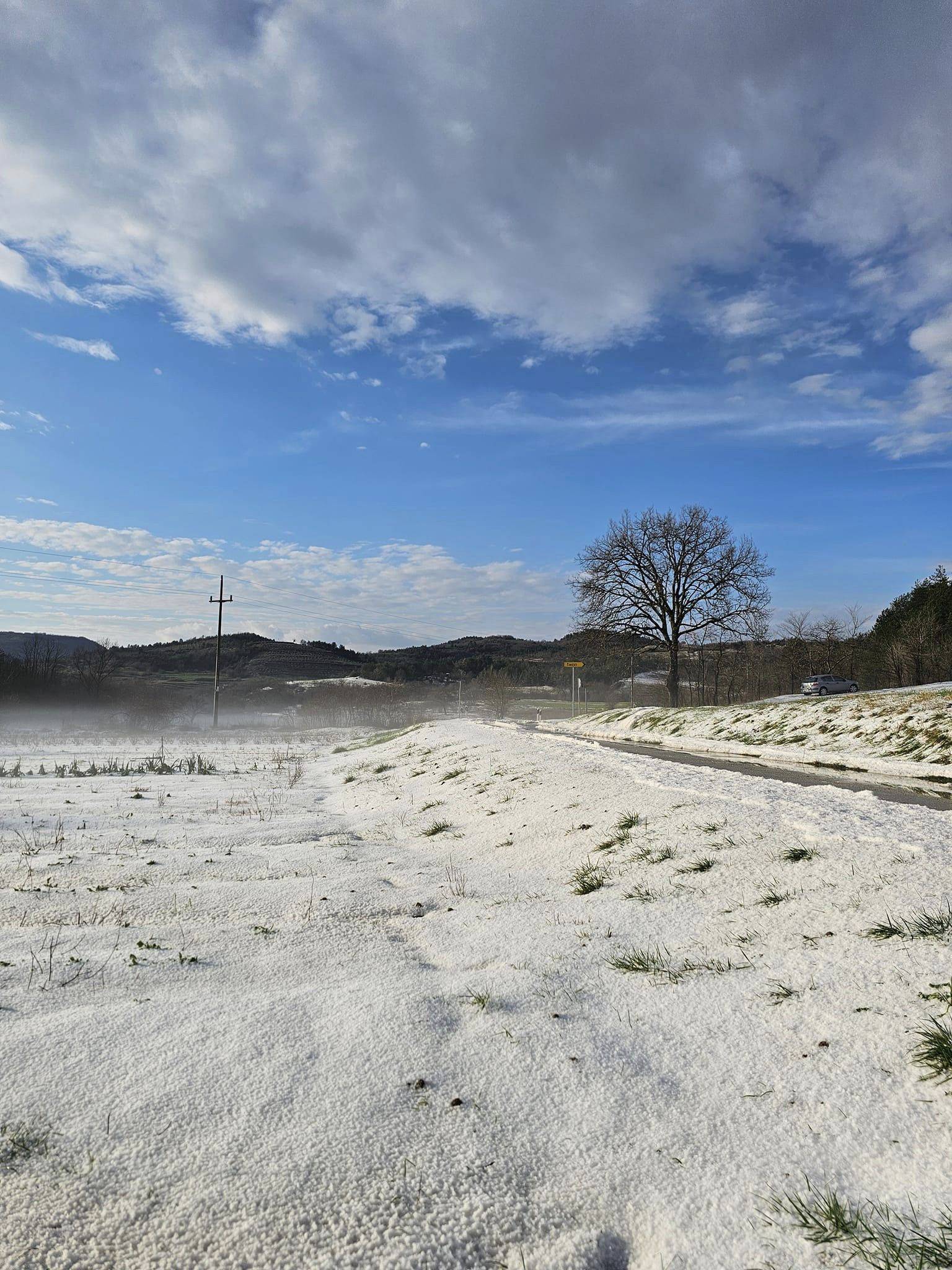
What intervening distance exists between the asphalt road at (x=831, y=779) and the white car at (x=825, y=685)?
2314cm

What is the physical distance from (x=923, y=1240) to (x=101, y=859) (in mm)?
8693

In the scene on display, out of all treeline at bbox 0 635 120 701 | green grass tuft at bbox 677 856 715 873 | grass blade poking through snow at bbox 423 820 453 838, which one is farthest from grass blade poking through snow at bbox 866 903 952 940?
treeline at bbox 0 635 120 701

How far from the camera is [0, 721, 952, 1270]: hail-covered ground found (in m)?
2.40

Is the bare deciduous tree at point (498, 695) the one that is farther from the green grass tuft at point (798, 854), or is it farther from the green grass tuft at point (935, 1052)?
the green grass tuft at point (935, 1052)

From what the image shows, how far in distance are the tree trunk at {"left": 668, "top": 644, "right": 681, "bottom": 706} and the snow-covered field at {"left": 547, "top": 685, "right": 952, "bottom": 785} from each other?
11.2 m

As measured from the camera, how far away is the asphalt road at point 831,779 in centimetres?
881

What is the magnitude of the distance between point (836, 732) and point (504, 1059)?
15.0m

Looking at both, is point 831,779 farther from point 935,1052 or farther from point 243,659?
point 243,659

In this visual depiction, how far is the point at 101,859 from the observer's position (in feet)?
27.8

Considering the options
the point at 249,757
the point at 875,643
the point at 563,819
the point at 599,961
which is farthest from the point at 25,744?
the point at 875,643

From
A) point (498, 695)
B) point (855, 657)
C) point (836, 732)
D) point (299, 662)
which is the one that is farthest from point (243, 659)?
point (836, 732)

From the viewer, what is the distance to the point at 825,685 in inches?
1464

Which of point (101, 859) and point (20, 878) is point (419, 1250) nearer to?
point (20, 878)

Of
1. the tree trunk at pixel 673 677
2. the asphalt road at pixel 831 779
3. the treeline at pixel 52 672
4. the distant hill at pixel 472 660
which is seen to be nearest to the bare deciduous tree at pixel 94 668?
the treeline at pixel 52 672
